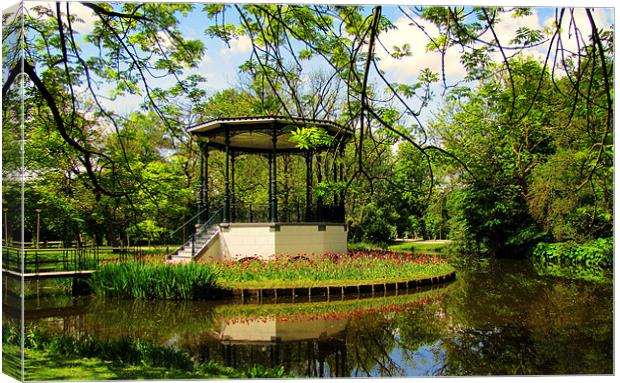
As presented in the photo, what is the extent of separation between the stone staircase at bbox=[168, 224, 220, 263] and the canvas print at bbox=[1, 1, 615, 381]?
11cm

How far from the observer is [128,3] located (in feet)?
17.5

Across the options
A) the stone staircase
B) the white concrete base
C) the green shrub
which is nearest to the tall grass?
the stone staircase

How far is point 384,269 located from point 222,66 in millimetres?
6446

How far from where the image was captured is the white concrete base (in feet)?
44.1

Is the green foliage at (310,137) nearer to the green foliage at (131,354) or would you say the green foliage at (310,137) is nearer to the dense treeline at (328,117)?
the dense treeline at (328,117)

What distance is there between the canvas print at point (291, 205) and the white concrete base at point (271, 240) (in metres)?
0.04

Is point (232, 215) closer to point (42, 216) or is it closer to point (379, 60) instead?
point (42, 216)

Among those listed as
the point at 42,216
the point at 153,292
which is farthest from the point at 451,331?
the point at 42,216

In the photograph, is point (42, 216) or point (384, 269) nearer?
point (42, 216)

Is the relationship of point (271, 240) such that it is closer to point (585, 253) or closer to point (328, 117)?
point (328, 117)

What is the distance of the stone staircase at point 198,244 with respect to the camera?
13453mm

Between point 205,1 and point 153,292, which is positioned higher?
point 205,1

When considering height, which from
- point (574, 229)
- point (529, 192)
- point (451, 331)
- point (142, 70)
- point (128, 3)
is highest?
point (128, 3)

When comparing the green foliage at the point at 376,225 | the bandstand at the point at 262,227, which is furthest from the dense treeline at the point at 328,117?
the green foliage at the point at 376,225
